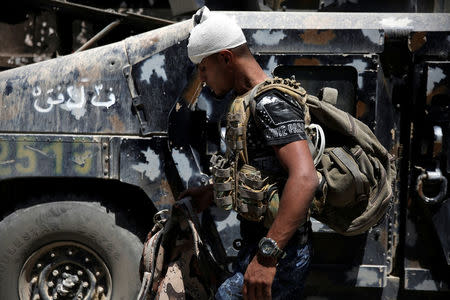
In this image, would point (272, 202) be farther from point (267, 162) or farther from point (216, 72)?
point (216, 72)

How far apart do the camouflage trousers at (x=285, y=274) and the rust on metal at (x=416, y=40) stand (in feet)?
4.64

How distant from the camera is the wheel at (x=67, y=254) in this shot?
3590mm

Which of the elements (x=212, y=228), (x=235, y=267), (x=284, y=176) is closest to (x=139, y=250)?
(x=212, y=228)

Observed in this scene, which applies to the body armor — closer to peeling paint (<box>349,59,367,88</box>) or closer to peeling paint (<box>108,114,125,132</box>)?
peeling paint (<box>349,59,367,88</box>)

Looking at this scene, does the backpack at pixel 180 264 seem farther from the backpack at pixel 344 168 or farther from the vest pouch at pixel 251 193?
the backpack at pixel 344 168

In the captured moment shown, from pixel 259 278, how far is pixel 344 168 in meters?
0.55

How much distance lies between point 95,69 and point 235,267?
5.05 feet

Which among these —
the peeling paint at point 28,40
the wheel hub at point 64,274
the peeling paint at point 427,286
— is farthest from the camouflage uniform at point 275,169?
the peeling paint at point 28,40

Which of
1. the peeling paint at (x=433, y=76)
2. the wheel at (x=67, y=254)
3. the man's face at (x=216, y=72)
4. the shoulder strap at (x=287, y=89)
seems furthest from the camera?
the wheel at (x=67, y=254)

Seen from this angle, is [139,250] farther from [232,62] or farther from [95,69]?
[232,62]

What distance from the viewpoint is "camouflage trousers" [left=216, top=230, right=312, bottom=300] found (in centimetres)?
240

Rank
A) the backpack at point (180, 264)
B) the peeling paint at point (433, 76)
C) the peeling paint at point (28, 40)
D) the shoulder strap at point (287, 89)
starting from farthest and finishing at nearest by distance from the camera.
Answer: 1. the peeling paint at point (28, 40)
2. the peeling paint at point (433, 76)
3. the backpack at point (180, 264)
4. the shoulder strap at point (287, 89)

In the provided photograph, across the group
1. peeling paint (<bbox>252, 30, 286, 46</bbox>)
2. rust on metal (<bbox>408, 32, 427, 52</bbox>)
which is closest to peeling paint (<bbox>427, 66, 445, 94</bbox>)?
rust on metal (<bbox>408, 32, 427, 52</bbox>)

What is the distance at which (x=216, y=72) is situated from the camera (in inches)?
96.3
